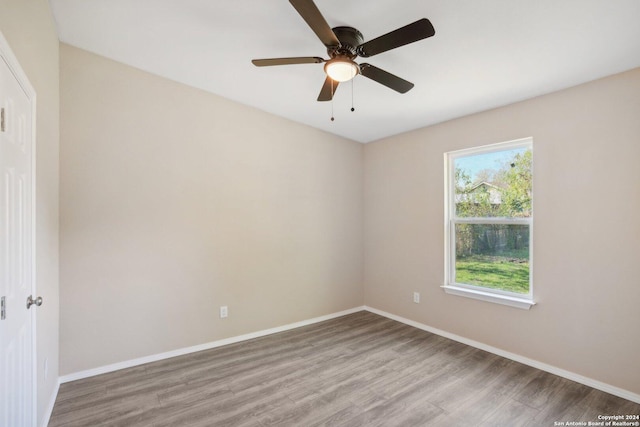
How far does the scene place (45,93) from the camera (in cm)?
200

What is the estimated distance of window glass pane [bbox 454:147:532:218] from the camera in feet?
9.86

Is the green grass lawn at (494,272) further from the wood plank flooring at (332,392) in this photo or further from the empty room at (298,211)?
the wood plank flooring at (332,392)

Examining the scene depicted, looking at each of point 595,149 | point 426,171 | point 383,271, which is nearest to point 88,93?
point 426,171

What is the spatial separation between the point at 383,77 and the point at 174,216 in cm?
229

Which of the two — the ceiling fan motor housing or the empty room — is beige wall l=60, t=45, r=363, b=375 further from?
the ceiling fan motor housing

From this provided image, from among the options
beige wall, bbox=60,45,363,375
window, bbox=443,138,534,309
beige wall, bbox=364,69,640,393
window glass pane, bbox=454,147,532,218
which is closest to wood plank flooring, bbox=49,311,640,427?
beige wall, bbox=364,69,640,393

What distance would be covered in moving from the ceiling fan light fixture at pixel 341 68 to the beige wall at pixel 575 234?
2017 millimetres

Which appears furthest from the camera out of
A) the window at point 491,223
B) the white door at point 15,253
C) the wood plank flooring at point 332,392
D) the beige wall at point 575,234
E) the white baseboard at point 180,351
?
the window at point 491,223

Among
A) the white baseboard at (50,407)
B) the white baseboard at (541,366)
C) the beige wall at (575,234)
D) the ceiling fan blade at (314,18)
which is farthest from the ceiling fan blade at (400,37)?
the white baseboard at (50,407)

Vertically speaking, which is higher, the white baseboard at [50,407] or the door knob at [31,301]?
the door knob at [31,301]

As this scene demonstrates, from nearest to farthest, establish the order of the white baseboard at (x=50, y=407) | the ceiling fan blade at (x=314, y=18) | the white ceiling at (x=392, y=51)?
the ceiling fan blade at (x=314, y=18), the white ceiling at (x=392, y=51), the white baseboard at (x=50, y=407)

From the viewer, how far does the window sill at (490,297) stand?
288 centimetres

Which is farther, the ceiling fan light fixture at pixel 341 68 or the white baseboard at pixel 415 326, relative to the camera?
the white baseboard at pixel 415 326

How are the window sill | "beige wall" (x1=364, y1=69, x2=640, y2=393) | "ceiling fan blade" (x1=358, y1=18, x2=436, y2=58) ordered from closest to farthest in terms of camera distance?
"ceiling fan blade" (x1=358, y1=18, x2=436, y2=58) < "beige wall" (x1=364, y1=69, x2=640, y2=393) < the window sill
